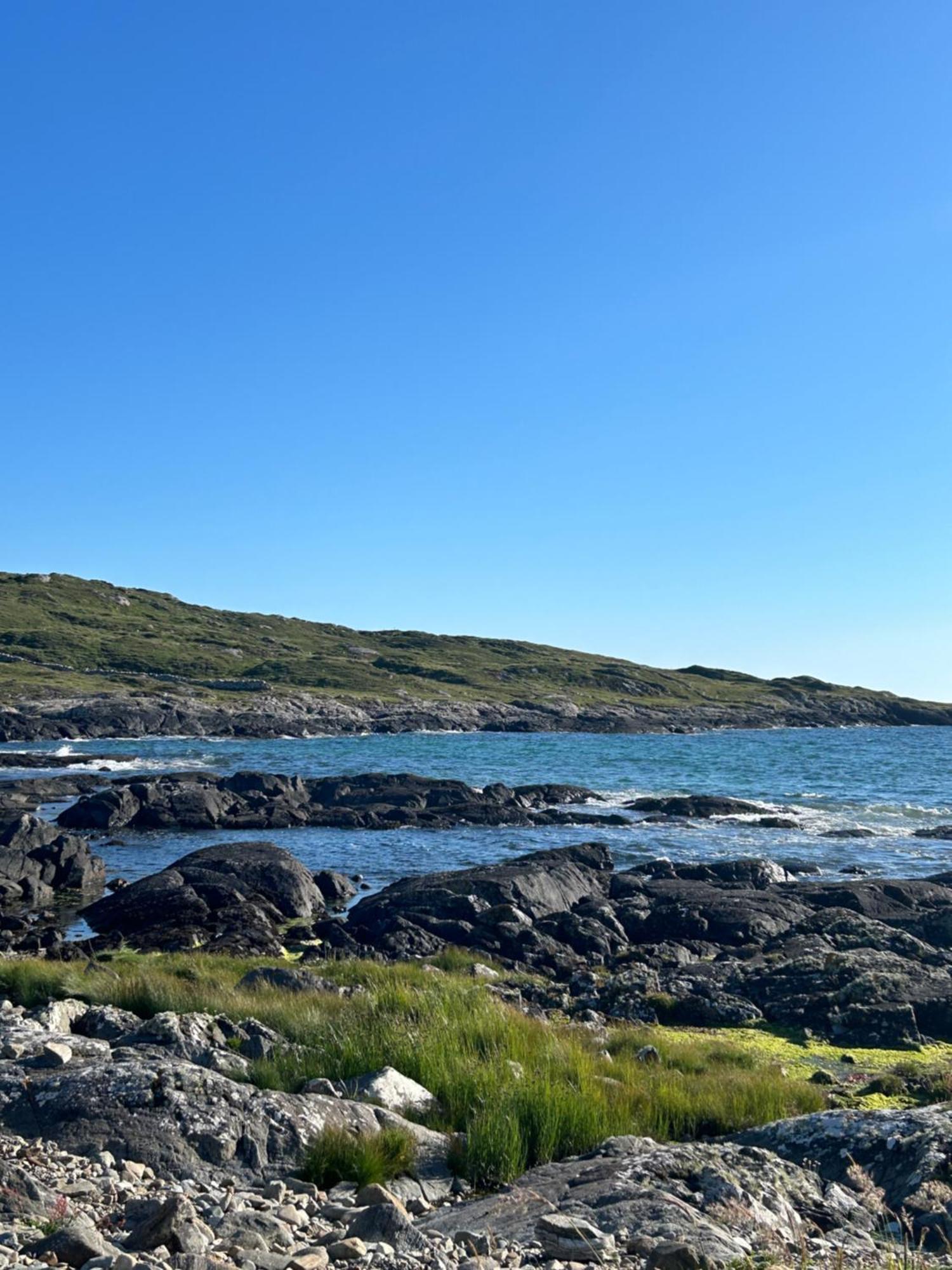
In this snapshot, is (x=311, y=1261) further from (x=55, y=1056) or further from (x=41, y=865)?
(x=41, y=865)

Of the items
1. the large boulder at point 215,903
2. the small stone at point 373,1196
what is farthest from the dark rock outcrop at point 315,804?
the small stone at point 373,1196

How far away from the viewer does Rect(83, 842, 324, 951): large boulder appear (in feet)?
84.2

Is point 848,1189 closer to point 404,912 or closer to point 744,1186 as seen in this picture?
point 744,1186

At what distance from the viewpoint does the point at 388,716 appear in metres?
138

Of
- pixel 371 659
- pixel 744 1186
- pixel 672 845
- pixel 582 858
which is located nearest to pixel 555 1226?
pixel 744 1186

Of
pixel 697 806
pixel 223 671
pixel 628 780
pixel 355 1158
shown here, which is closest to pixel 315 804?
pixel 697 806

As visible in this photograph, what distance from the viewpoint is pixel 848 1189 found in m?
7.41

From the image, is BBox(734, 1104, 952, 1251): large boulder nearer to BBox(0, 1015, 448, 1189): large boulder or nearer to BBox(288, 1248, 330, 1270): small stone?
BBox(0, 1015, 448, 1189): large boulder

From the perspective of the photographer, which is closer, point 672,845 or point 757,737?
point 672,845

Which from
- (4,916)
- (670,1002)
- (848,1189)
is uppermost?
(848,1189)

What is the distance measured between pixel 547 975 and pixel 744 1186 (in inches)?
631

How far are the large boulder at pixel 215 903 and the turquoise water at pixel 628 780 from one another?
4.88 metres

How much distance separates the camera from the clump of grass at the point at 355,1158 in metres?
7.50

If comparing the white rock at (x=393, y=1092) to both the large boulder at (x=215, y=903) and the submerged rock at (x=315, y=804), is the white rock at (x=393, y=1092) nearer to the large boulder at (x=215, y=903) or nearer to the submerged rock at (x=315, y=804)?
the large boulder at (x=215, y=903)
